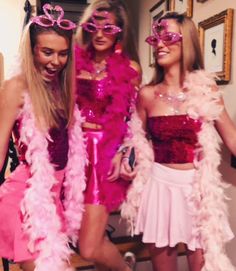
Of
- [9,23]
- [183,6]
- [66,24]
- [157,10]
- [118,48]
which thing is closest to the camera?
[66,24]

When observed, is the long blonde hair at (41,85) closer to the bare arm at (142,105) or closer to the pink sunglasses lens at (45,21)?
the pink sunglasses lens at (45,21)

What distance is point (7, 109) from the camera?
4.07 feet

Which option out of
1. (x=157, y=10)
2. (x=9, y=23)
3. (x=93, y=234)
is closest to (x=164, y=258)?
(x=93, y=234)

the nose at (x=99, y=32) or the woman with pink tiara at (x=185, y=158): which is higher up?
the nose at (x=99, y=32)

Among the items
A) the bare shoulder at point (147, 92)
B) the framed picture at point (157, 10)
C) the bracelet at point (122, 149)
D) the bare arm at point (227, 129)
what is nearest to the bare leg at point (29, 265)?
the bracelet at point (122, 149)

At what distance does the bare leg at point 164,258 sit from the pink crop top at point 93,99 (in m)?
0.60

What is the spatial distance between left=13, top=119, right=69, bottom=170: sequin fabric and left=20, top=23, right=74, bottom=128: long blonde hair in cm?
3

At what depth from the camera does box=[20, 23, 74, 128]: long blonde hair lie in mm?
1279

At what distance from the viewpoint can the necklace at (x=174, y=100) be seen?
4.85ft

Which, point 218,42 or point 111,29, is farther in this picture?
point 218,42

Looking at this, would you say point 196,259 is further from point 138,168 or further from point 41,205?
point 41,205

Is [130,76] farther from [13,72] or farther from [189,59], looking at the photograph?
[13,72]

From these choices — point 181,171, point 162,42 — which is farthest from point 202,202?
point 162,42

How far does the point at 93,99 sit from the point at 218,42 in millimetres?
703
